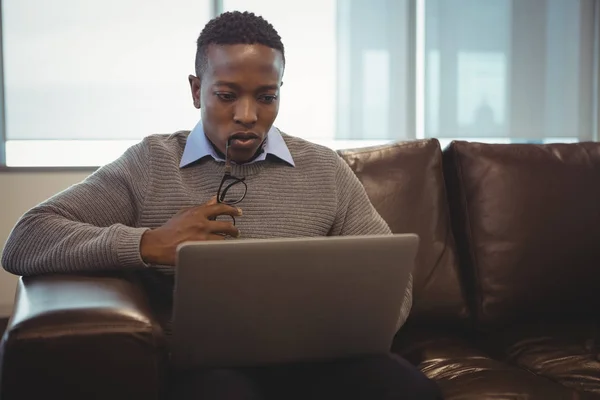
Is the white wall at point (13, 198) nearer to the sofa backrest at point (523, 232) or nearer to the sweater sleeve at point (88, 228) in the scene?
the sweater sleeve at point (88, 228)

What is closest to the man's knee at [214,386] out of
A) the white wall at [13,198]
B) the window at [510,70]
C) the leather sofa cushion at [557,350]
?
the leather sofa cushion at [557,350]

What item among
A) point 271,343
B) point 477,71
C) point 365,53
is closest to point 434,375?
point 271,343

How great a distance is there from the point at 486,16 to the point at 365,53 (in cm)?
58

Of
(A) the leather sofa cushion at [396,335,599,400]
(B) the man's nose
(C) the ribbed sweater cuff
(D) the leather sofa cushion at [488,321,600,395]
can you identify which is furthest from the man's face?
(D) the leather sofa cushion at [488,321,600,395]

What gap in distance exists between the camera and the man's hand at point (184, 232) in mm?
1237

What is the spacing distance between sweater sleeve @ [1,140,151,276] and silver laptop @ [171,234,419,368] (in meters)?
0.27

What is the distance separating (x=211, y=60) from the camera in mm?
1430

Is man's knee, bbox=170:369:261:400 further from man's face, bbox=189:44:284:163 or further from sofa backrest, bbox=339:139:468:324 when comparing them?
sofa backrest, bbox=339:139:468:324

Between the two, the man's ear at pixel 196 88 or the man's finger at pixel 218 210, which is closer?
the man's finger at pixel 218 210

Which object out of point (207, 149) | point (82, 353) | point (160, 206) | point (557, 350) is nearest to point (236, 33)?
point (207, 149)

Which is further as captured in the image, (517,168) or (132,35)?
(132,35)

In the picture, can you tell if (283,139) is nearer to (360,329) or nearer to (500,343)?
(360,329)

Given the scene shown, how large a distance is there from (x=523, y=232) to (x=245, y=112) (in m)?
0.81

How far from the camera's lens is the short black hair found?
1.41 meters
